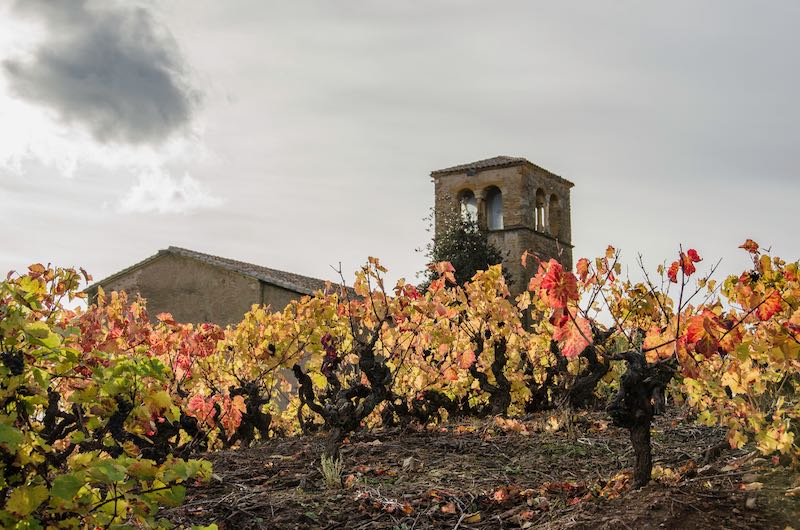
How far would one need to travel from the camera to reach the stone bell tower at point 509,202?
103 feet

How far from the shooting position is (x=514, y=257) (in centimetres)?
3117

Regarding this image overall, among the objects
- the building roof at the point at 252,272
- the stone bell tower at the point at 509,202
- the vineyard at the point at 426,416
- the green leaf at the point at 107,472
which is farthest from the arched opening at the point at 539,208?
the green leaf at the point at 107,472

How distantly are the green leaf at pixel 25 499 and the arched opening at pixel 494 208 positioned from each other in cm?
2975

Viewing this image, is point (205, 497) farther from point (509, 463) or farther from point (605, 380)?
point (605, 380)

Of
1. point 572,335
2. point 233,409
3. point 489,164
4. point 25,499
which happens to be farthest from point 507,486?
point 489,164

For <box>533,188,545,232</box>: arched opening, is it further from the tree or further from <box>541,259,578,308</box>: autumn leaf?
<box>541,259,578,308</box>: autumn leaf

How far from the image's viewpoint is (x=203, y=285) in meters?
23.4

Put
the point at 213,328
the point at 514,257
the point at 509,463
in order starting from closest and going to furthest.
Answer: the point at 509,463 < the point at 213,328 < the point at 514,257

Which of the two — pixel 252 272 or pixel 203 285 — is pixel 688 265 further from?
pixel 203 285

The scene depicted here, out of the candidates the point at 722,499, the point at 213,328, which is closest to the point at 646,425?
the point at 722,499

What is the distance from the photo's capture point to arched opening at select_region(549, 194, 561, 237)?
3481cm

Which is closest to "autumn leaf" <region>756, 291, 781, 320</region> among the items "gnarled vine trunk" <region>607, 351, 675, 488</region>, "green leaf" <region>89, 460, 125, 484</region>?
"gnarled vine trunk" <region>607, 351, 675, 488</region>

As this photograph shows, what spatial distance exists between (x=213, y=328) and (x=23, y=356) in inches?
232

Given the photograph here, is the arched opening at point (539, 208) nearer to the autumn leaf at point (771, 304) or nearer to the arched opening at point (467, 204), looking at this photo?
the arched opening at point (467, 204)
